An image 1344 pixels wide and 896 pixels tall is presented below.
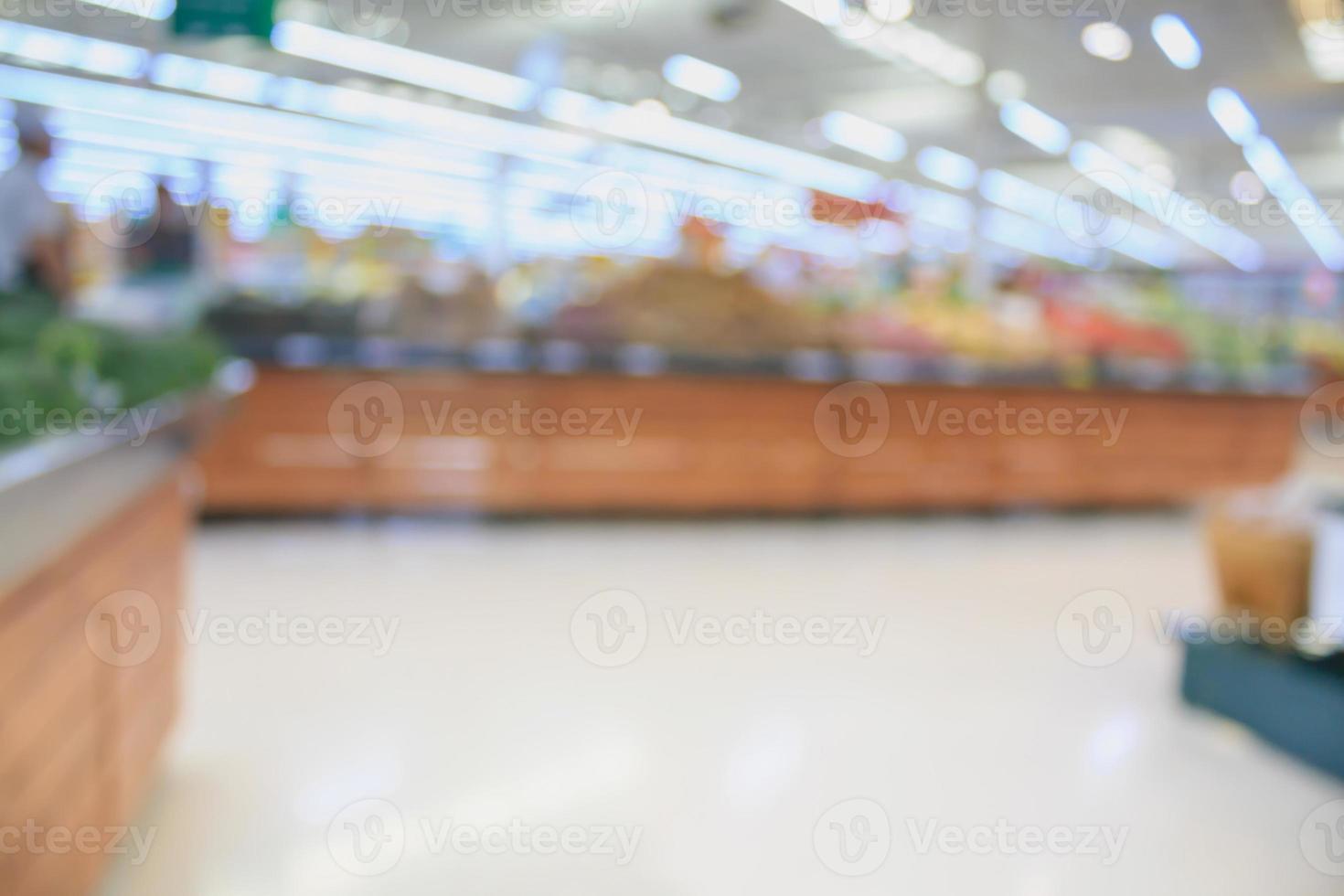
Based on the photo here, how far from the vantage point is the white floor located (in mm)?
1737

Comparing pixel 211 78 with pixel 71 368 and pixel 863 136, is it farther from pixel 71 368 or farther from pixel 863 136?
pixel 863 136

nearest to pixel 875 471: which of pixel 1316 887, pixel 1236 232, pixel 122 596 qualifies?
pixel 1316 887

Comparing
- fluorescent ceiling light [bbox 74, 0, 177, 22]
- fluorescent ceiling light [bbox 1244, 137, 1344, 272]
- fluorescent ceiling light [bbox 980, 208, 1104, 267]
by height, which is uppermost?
fluorescent ceiling light [bbox 980, 208, 1104, 267]

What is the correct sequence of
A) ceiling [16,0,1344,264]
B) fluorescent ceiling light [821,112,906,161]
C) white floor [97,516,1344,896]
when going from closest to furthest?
white floor [97,516,1344,896], ceiling [16,0,1344,264], fluorescent ceiling light [821,112,906,161]

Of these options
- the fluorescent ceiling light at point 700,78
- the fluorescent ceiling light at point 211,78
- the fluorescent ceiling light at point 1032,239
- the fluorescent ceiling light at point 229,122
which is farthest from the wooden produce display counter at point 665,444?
the fluorescent ceiling light at point 1032,239

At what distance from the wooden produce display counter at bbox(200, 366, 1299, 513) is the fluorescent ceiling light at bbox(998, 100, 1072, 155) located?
223 centimetres

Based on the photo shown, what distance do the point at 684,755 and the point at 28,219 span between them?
184 cm

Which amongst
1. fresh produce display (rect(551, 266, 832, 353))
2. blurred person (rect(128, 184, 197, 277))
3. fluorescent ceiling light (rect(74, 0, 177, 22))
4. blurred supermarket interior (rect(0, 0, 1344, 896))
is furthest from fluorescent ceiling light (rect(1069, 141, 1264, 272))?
blurred person (rect(128, 184, 197, 277))

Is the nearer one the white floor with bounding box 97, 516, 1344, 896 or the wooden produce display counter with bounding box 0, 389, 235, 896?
the wooden produce display counter with bounding box 0, 389, 235, 896

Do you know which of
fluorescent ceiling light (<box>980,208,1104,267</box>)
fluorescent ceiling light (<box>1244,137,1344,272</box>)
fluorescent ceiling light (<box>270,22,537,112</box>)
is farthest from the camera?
fluorescent ceiling light (<box>980,208,1104,267</box>)

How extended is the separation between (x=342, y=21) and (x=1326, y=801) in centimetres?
330

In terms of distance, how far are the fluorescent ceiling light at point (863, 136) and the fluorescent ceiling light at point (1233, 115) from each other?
2.21 meters

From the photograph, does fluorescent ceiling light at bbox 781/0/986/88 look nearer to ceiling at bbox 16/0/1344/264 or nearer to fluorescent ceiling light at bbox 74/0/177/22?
ceiling at bbox 16/0/1344/264

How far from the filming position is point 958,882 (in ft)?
5.65
